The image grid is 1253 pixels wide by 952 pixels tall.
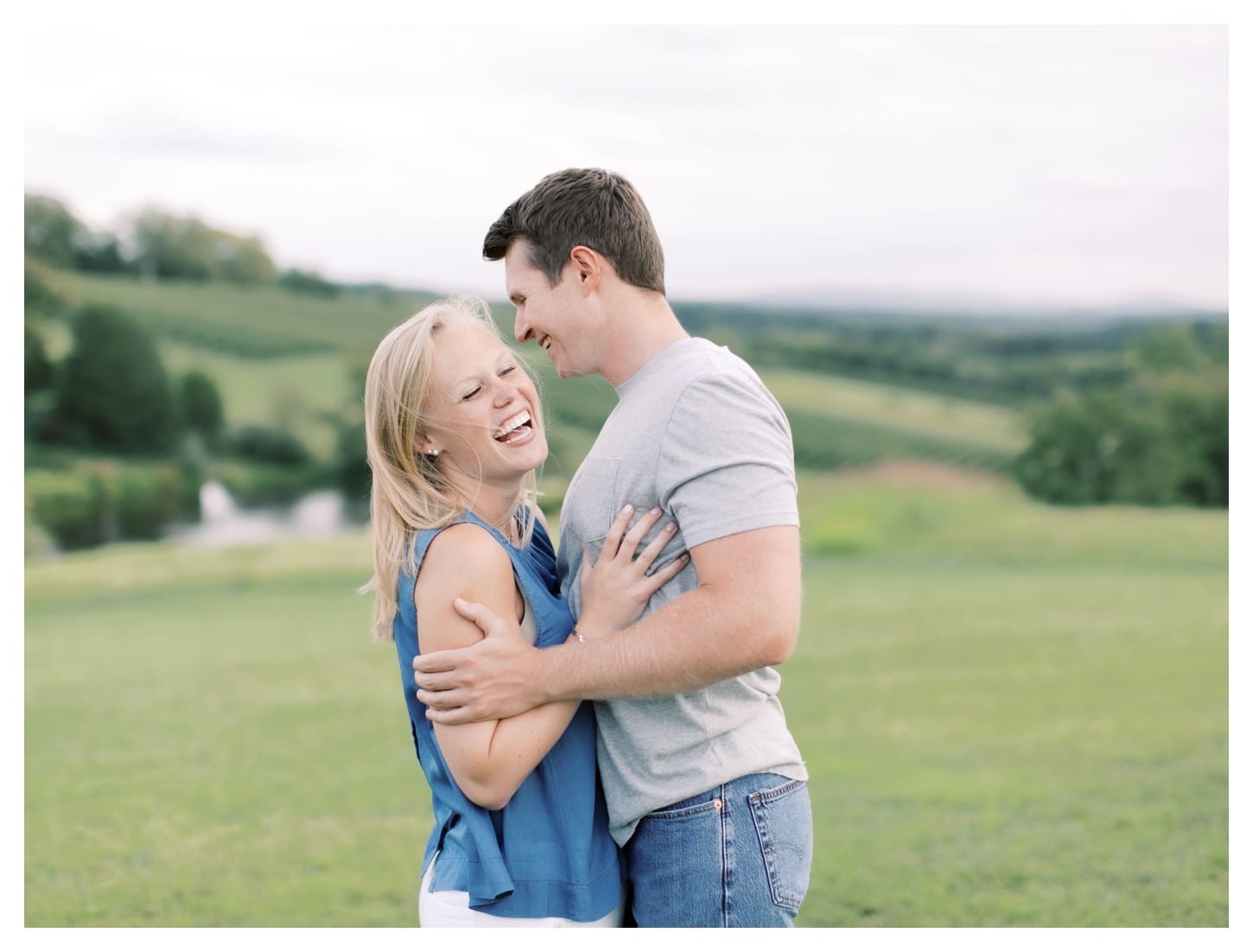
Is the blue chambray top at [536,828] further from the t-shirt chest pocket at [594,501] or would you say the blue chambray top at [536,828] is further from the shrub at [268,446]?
the shrub at [268,446]

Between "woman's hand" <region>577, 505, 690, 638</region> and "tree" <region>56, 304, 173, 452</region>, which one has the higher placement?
"tree" <region>56, 304, 173, 452</region>

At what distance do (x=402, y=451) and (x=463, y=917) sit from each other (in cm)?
Answer: 75

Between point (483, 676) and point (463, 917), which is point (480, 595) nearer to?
point (483, 676)

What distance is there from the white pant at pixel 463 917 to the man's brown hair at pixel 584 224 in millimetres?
999

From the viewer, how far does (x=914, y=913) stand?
429 cm

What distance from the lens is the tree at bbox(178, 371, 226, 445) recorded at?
1169cm

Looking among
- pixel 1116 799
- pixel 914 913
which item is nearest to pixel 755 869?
pixel 914 913

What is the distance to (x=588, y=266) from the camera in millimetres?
1809

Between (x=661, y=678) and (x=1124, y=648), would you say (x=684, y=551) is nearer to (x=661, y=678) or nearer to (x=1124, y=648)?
(x=661, y=678)

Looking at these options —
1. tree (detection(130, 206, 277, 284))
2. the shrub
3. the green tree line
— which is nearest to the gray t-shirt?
the shrub

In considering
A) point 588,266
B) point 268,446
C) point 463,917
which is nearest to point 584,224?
point 588,266

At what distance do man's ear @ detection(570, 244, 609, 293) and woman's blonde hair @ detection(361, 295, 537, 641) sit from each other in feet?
0.64

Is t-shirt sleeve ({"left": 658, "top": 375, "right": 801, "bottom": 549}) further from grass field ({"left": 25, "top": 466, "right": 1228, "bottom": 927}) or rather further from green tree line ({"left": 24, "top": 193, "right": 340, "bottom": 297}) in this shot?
green tree line ({"left": 24, "top": 193, "right": 340, "bottom": 297})

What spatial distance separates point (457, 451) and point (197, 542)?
10375 mm
